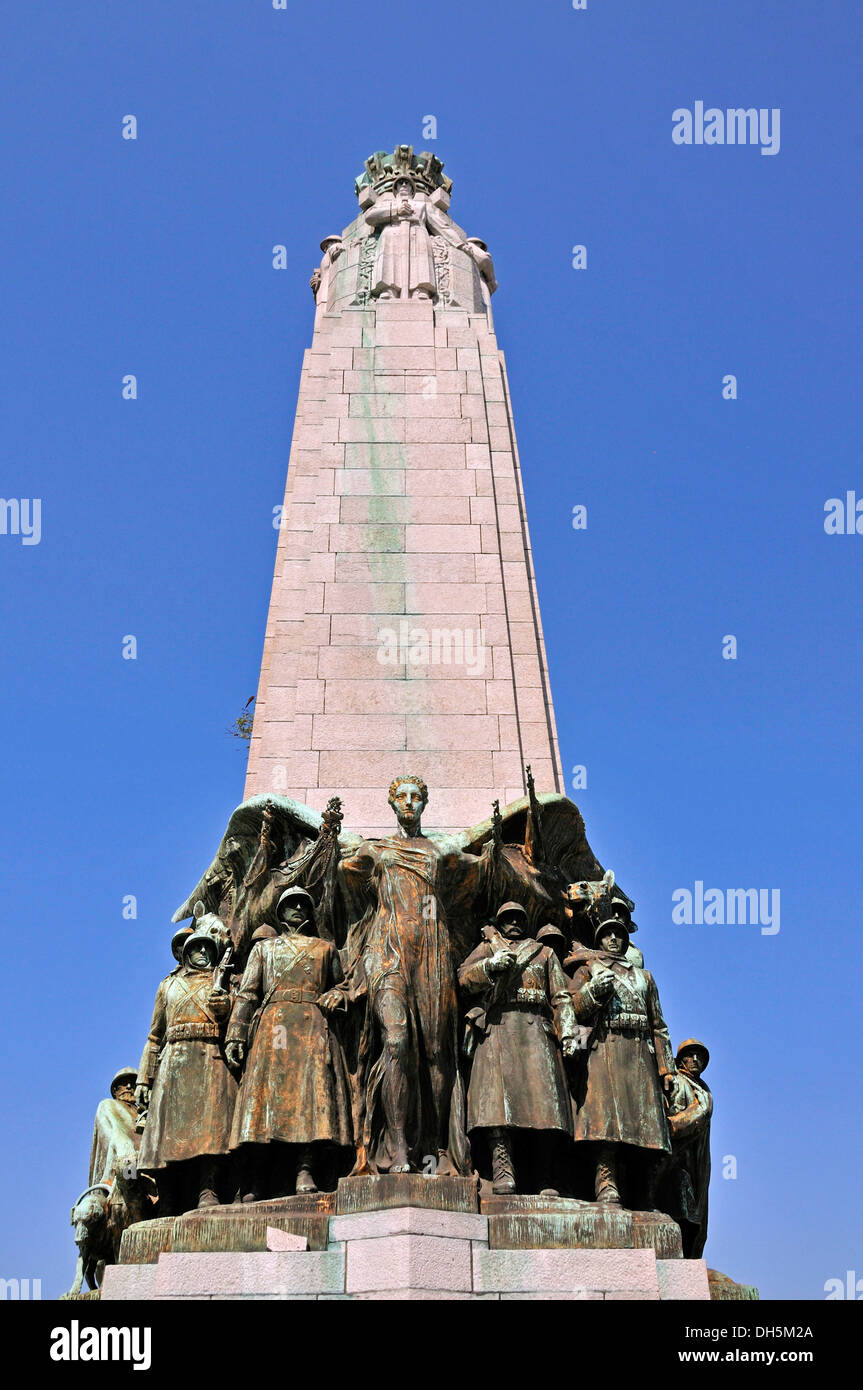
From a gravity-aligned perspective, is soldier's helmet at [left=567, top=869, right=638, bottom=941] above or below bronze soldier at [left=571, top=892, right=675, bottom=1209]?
above

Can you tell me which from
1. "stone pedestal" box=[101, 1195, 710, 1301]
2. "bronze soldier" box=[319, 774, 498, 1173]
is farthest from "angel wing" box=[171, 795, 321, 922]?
"stone pedestal" box=[101, 1195, 710, 1301]

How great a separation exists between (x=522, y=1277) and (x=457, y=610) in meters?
7.36

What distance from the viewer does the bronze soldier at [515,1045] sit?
11297 millimetres

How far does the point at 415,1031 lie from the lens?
1141 centimetres

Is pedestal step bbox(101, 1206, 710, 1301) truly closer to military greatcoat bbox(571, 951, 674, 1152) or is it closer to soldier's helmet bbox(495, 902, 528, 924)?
military greatcoat bbox(571, 951, 674, 1152)

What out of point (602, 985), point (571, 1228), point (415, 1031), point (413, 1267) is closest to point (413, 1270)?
point (413, 1267)

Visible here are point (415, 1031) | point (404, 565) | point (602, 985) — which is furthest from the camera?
point (404, 565)

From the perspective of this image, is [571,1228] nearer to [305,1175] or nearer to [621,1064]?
[621,1064]

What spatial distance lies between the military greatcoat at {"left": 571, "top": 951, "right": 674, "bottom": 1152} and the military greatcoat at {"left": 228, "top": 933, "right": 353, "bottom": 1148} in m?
1.94

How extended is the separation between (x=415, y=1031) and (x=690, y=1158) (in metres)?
3.06

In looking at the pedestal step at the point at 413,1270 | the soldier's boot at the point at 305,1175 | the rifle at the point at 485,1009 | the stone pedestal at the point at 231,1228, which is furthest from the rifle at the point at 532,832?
the stone pedestal at the point at 231,1228

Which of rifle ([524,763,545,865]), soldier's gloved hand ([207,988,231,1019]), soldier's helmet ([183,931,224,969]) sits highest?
rifle ([524,763,545,865])

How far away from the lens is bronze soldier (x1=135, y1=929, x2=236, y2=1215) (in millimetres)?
11531
